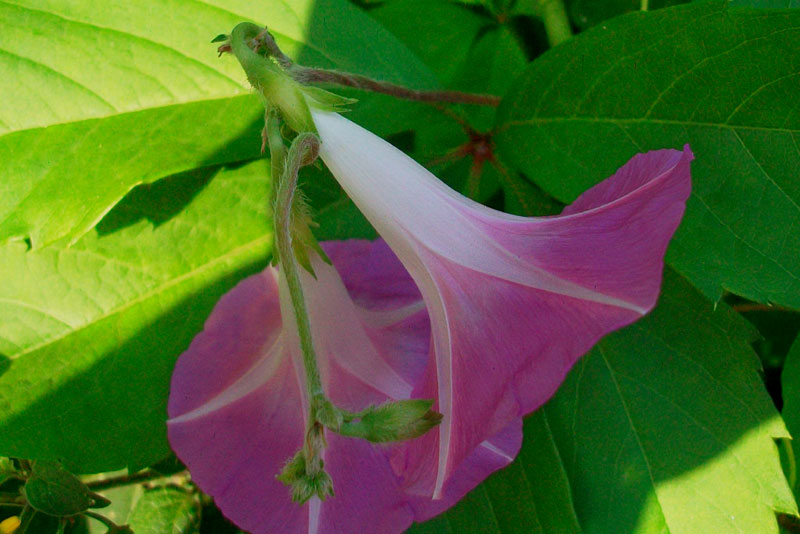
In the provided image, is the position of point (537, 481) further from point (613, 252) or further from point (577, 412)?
point (613, 252)

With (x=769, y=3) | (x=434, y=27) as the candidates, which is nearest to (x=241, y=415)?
(x=434, y=27)

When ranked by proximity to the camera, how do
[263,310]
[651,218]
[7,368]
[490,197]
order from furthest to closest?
[490,197] < [7,368] < [263,310] < [651,218]

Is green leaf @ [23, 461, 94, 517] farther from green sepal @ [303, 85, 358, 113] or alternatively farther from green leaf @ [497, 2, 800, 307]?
green leaf @ [497, 2, 800, 307]

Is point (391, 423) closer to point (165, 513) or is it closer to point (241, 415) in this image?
point (241, 415)

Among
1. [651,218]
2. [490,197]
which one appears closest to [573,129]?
[490,197]

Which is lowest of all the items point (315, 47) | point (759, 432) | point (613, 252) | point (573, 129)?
point (759, 432)

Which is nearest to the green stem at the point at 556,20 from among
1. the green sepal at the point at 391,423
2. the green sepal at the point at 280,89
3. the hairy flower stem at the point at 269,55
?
the hairy flower stem at the point at 269,55

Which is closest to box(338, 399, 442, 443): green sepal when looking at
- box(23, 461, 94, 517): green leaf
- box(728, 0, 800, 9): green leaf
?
box(23, 461, 94, 517): green leaf
